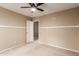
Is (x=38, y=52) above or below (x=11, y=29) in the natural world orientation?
below

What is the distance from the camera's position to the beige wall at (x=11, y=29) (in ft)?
11.9

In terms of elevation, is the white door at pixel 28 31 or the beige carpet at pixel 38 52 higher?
the white door at pixel 28 31

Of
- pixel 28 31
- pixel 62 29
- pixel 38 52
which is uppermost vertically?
pixel 62 29

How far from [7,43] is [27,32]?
2.00 m

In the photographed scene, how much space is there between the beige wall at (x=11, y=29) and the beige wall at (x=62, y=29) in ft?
4.88

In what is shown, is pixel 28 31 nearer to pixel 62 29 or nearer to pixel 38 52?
pixel 38 52

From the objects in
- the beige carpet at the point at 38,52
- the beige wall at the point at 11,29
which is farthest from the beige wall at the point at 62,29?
the beige wall at the point at 11,29

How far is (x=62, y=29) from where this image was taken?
4.24 metres

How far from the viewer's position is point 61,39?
14.0 ft

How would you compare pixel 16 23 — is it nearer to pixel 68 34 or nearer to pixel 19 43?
pixel 19 43

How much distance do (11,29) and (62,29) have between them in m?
2.71

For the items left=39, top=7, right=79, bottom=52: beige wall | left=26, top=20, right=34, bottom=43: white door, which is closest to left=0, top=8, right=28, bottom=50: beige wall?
left=26, top=20, right=34, bottom=43: white door

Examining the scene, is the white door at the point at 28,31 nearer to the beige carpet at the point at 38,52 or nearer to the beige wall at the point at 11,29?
the beige wall at the point at 11,29

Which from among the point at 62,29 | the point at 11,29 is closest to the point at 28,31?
the point at 11,29
